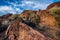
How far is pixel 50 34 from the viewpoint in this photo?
12.7 metres

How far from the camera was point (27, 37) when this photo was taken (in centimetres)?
1216

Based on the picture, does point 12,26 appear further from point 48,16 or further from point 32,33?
point 48,16

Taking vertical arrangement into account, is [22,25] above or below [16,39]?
above

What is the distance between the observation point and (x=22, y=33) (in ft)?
41.1

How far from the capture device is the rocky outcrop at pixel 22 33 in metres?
11.8

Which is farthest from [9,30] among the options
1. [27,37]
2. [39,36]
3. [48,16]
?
[48,16]

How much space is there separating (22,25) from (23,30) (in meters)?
0.42

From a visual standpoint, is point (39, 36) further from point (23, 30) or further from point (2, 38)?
point (2, 38)

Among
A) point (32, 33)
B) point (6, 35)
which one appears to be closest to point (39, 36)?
point (32, 33)

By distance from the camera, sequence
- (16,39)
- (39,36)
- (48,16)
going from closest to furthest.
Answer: (39,36) < (16,39) < (48,16)

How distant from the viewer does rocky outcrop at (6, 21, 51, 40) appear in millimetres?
11844

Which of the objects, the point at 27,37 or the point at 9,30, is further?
the point at 9,30

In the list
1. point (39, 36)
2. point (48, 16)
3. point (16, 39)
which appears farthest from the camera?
point (48, 16)

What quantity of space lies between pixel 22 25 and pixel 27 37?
3.50ft
